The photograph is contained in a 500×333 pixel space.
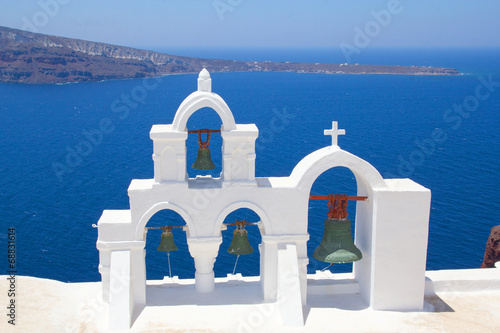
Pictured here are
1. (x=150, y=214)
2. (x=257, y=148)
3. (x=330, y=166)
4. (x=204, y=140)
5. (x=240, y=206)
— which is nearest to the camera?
(x=150, y=214)

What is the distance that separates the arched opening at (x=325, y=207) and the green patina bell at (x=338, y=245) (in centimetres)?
1624

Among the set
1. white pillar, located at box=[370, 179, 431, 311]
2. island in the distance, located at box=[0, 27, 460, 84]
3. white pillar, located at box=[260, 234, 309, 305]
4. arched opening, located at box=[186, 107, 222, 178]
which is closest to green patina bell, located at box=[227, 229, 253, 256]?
white pillar, located at box=[260, 234, 309, 305]

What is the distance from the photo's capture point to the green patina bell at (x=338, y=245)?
14.3 meters

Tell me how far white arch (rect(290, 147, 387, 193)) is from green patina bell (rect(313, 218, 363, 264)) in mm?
1217

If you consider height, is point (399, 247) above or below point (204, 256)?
above

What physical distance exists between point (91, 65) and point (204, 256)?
144 metres

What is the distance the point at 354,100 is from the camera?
10494cm

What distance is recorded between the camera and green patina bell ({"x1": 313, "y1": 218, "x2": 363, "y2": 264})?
14320mm

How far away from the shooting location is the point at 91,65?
149375mm

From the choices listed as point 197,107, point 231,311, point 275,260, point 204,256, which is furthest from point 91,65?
point 231,311

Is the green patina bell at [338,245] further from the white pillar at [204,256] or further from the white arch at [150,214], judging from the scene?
the white arch at [150,214]

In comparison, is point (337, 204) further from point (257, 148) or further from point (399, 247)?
point (257, 148)

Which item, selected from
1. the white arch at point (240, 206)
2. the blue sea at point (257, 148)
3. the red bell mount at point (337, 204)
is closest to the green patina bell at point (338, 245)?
the red bell mount at point (337, 204)

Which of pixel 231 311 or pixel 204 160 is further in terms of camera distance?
pixel 204 160
